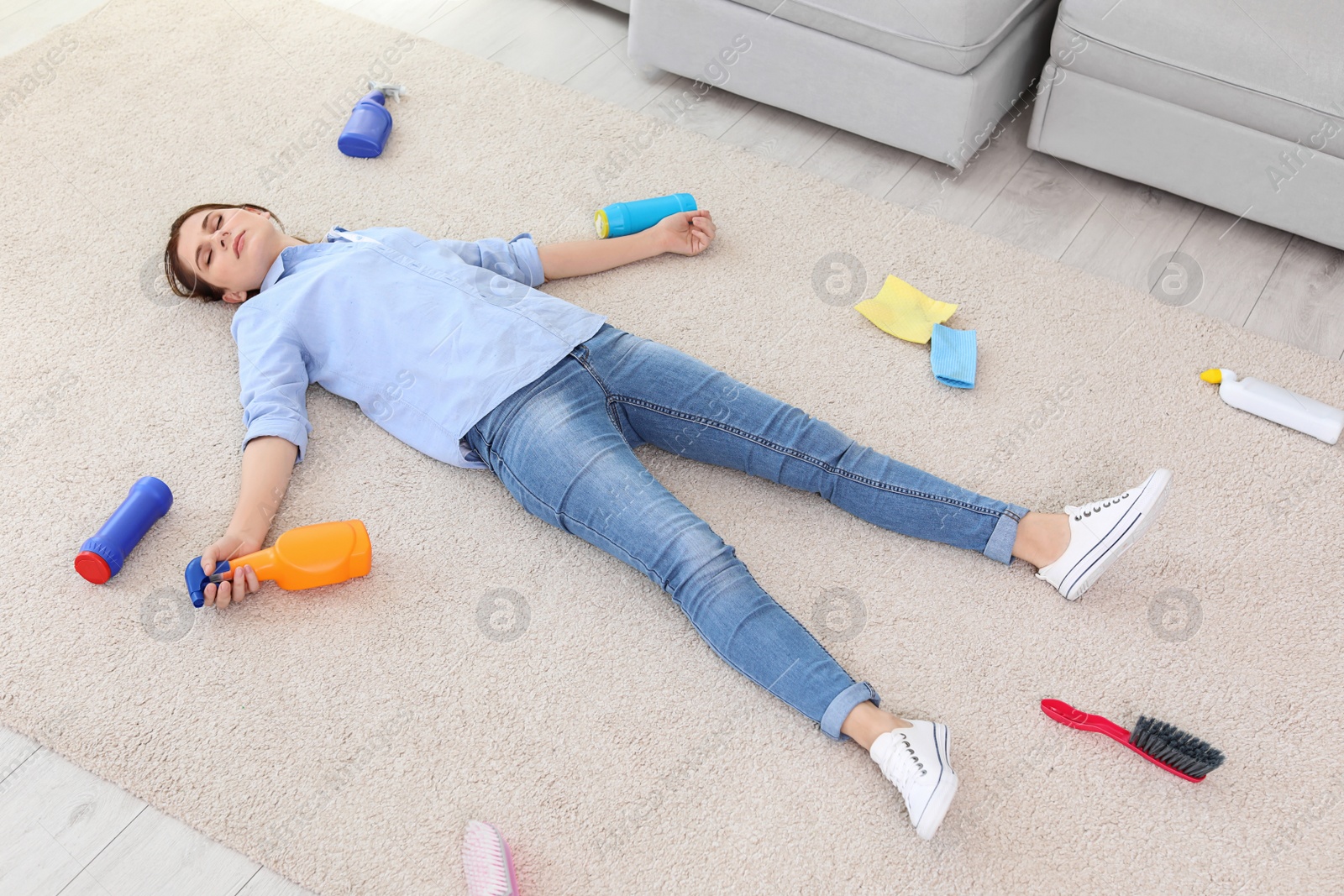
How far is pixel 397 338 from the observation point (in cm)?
153

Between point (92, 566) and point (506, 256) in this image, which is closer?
point (92, 566)

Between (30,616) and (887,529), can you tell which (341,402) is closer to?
(30,616)

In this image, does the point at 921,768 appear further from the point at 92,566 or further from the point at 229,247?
the point at 229,247

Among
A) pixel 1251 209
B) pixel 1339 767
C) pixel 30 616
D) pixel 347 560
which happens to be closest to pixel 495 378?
pixel 347 560

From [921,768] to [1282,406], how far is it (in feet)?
2.96

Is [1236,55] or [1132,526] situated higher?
A: [1236,55]

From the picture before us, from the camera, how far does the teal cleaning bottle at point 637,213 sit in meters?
1.90

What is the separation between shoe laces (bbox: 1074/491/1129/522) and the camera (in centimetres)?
139

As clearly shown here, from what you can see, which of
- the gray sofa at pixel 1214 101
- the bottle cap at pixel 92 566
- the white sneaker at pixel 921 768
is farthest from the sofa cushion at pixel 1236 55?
the bottle cap at pixel 92 566

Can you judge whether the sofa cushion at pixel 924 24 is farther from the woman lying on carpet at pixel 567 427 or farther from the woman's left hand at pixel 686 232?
the woman lying on carpet at pixel 567 427

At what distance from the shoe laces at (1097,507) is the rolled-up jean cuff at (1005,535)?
0.22 ft

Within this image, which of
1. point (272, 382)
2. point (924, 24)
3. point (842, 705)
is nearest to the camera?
point (842, 705)

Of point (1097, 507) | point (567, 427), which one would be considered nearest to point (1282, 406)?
point (1097, 507)

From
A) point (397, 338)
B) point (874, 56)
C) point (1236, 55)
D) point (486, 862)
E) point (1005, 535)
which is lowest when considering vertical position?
point (486, 862)
